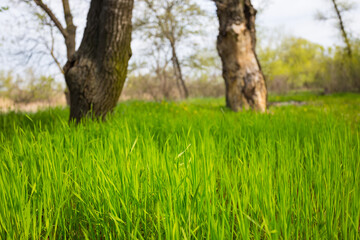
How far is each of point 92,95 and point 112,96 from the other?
295 mm

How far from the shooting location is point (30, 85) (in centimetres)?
1270

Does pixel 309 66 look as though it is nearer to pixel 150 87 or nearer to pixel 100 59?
pixel 150 87

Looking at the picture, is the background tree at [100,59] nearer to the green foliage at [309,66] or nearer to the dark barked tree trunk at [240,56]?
the dark barked tree trunk at [240,56]

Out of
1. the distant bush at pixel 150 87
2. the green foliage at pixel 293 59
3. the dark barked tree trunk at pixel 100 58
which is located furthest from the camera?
the green foliage at pixel 293 59

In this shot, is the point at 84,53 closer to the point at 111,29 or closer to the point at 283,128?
the point at 111,29

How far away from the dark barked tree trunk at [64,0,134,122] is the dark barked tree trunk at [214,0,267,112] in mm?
3131

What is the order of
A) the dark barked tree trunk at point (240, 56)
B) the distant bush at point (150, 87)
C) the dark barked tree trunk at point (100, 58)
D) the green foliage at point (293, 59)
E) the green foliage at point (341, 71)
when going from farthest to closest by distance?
1. the green foliage at point (293, 59)
2. the distant bush at point (150, 87)
3. the green foliage at point (341, 71)
4. the dark barked tree trunk at point (240, 56)
5. the dark barked tree trunk at point (100, 58)

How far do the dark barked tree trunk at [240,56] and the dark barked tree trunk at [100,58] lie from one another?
313cm

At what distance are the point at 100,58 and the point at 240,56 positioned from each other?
11.8 feet

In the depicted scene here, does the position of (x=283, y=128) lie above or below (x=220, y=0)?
below

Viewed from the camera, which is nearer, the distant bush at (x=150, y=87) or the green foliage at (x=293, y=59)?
the distant bush at (x=150, y=87)

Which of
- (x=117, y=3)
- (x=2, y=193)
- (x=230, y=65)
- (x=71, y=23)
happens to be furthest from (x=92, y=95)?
(x=71, y=23)

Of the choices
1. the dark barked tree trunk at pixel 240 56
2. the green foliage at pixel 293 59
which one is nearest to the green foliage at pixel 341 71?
the green foliage at pixel 293 59

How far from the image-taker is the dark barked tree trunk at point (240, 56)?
234 inches
